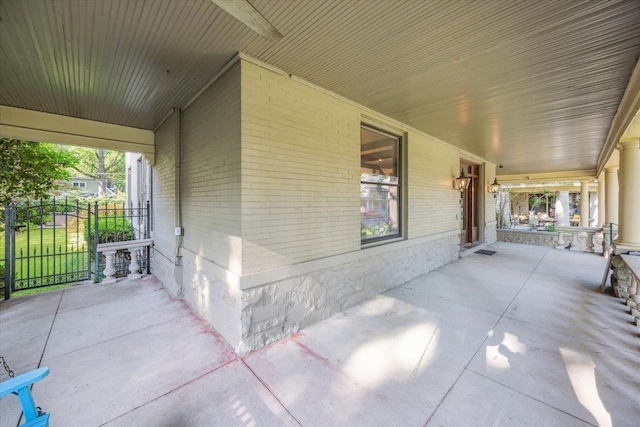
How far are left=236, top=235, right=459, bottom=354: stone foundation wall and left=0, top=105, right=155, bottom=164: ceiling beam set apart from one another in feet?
14.4

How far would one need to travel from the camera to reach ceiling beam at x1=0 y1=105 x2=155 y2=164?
3.78 metres

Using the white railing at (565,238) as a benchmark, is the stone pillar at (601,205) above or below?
above

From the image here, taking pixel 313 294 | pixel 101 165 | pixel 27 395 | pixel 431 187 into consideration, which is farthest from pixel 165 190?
pixel 101 165

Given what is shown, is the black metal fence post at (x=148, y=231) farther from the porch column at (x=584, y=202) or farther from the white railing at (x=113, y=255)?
the porch column at (x=584, y=202)

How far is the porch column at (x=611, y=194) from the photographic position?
814 cm

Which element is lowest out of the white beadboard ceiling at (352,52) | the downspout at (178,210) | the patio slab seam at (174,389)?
the patio slab seam at (174,389)

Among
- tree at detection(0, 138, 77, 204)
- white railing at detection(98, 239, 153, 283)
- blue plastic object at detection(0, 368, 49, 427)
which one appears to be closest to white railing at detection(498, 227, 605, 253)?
Result: blue plastic object at detection(0, 368, 49, 427)

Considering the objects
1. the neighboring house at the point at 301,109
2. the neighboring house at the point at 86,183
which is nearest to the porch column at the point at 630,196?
the neighboring house at the point at 301,109

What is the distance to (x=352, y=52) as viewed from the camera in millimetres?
2559

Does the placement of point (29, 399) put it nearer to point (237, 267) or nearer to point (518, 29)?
point (237, 267)

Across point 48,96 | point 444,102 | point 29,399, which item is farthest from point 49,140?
point 444,102

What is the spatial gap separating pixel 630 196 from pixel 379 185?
15.4ft

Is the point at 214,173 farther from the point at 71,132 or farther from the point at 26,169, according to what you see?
the point at 26,169

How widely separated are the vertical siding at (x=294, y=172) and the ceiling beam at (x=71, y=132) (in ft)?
12.4
